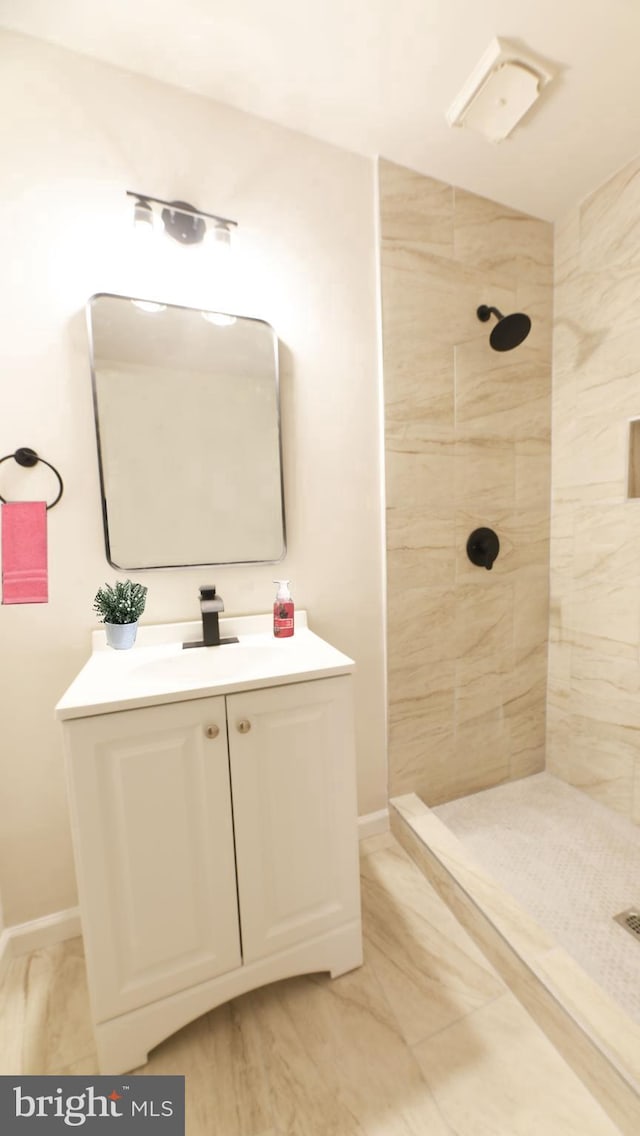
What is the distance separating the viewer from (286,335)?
52.8 inches

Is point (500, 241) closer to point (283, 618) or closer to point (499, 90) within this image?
point (499, 90)

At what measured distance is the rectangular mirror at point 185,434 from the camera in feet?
3.87

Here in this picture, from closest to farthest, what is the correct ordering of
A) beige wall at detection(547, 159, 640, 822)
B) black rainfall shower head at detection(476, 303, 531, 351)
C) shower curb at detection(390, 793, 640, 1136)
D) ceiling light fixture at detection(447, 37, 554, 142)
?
shower curb at detection(390, 793, 640, 1136) → ceiling light fixture at detection(447, 37, 554, 142) → black rainfall shower head at detection(476, 303, 531, 351) → beige wall at detection(547, 159, 640, 822)

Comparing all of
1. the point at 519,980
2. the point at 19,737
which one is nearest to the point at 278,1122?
the point at 519,980

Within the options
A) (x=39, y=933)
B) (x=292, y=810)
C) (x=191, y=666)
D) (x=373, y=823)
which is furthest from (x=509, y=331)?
(x=39, y=933)

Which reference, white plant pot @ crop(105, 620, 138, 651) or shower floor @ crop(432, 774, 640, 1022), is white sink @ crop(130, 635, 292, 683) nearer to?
white plant pot @ crop(105, 620, 138, 651)

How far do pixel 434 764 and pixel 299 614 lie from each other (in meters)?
0.83

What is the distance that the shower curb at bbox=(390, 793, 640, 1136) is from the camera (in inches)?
31.9

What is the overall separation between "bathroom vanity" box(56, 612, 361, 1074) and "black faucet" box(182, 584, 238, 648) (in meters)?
0.20

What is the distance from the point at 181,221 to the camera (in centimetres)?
Result: 118

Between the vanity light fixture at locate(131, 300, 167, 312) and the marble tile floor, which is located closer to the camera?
the marble tile floor

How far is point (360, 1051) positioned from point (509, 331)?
197 cm

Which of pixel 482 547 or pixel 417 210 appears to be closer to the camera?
pixel 417 210

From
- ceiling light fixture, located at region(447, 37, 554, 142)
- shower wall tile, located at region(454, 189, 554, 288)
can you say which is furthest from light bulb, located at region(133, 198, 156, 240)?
shower wall tile, located at region(454, 189, 554, 288)
